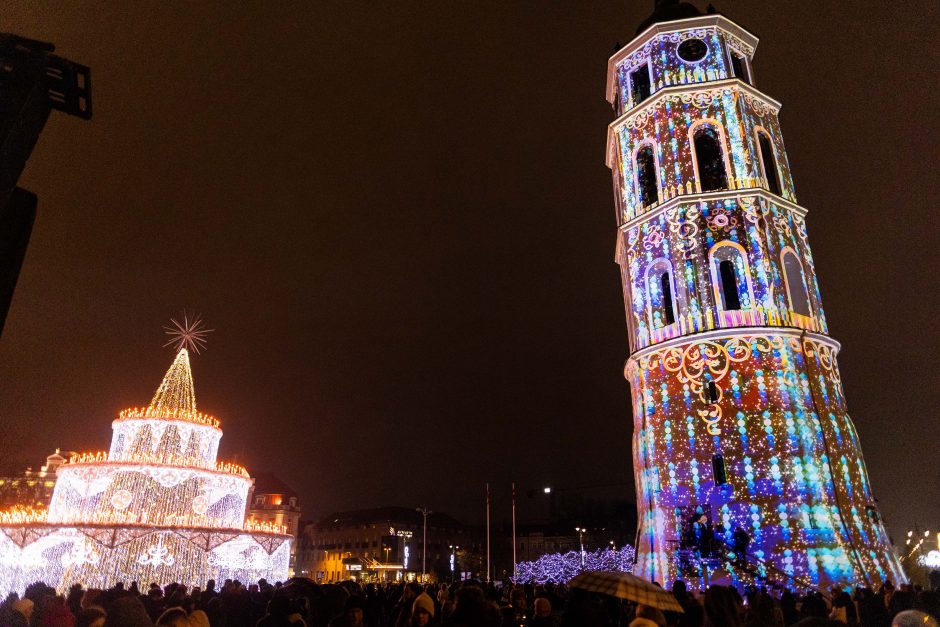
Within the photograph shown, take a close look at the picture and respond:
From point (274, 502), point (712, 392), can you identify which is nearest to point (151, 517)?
point (712, 392)

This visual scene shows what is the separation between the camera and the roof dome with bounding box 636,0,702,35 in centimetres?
2702

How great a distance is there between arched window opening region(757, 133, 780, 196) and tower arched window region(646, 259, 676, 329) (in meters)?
5.62

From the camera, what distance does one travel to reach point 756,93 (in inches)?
991

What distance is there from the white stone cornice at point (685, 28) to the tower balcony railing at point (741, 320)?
13527mm

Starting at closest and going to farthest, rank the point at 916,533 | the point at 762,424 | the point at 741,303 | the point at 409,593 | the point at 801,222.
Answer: the point at 409,593 < the point at 762,424 < the point at 741,303 < the point at 801,222 < the point at 916,533

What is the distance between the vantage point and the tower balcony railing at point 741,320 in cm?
2134

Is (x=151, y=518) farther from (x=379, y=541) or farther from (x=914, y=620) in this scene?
(x=379, y=541)

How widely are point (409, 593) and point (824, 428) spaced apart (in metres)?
17.2

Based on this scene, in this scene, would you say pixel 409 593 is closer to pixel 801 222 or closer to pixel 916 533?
pixel 801 222

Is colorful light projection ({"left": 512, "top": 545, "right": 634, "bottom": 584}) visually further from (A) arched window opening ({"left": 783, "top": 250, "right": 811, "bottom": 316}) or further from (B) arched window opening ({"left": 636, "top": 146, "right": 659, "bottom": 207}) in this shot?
(B) arched window opening ({"left": 636, "top": 146, "right": 659, "bottom": 207})

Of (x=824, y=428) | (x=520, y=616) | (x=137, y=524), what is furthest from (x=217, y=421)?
(x=824, y=428)

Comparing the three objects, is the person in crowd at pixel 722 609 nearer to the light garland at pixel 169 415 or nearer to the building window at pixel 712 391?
the building window at pixel 712 391

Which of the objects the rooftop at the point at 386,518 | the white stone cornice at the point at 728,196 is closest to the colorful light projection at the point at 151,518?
the white stone cornice at the point at 728,196

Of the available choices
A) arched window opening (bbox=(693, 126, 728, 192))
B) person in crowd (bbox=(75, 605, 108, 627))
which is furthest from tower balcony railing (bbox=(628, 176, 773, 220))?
person in crowd (bbox=(75, 605, 108, 627))
